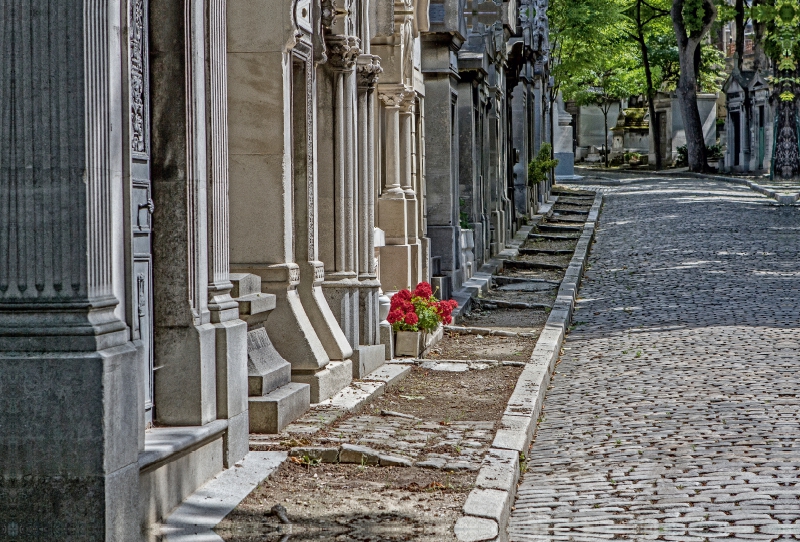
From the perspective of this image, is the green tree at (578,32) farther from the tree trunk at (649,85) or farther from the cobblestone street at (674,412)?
the cobblestone street at (674,412)

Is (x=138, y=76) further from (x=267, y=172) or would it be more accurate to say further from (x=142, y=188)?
(x=267, y=172)

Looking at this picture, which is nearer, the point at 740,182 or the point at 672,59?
the point at 740,182

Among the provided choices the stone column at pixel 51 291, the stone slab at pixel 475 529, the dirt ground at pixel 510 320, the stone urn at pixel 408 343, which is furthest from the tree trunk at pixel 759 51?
the stone column at pixel 51 291

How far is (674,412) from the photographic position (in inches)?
354

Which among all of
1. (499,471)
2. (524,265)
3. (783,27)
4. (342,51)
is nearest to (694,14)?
(783,27)

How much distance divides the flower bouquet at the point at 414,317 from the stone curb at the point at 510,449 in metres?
1.09

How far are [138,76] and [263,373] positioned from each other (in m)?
2.59

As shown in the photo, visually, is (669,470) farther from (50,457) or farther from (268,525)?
(50,457)

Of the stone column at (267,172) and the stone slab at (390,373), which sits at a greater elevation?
the stone column at (267,172)

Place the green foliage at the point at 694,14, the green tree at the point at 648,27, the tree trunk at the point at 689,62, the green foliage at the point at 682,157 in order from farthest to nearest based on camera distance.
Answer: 1. the green foliage at the point at 682,157
2. the green tree at the point at 648,27
3. the green foliage at the point at 694,14
4. the tree trunk at the point at 689,62

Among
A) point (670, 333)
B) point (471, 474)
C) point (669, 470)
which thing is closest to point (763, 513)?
point (669, 470)

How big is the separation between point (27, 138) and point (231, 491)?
2.22 metres

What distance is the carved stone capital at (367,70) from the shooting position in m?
11.0

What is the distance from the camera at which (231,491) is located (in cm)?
630
